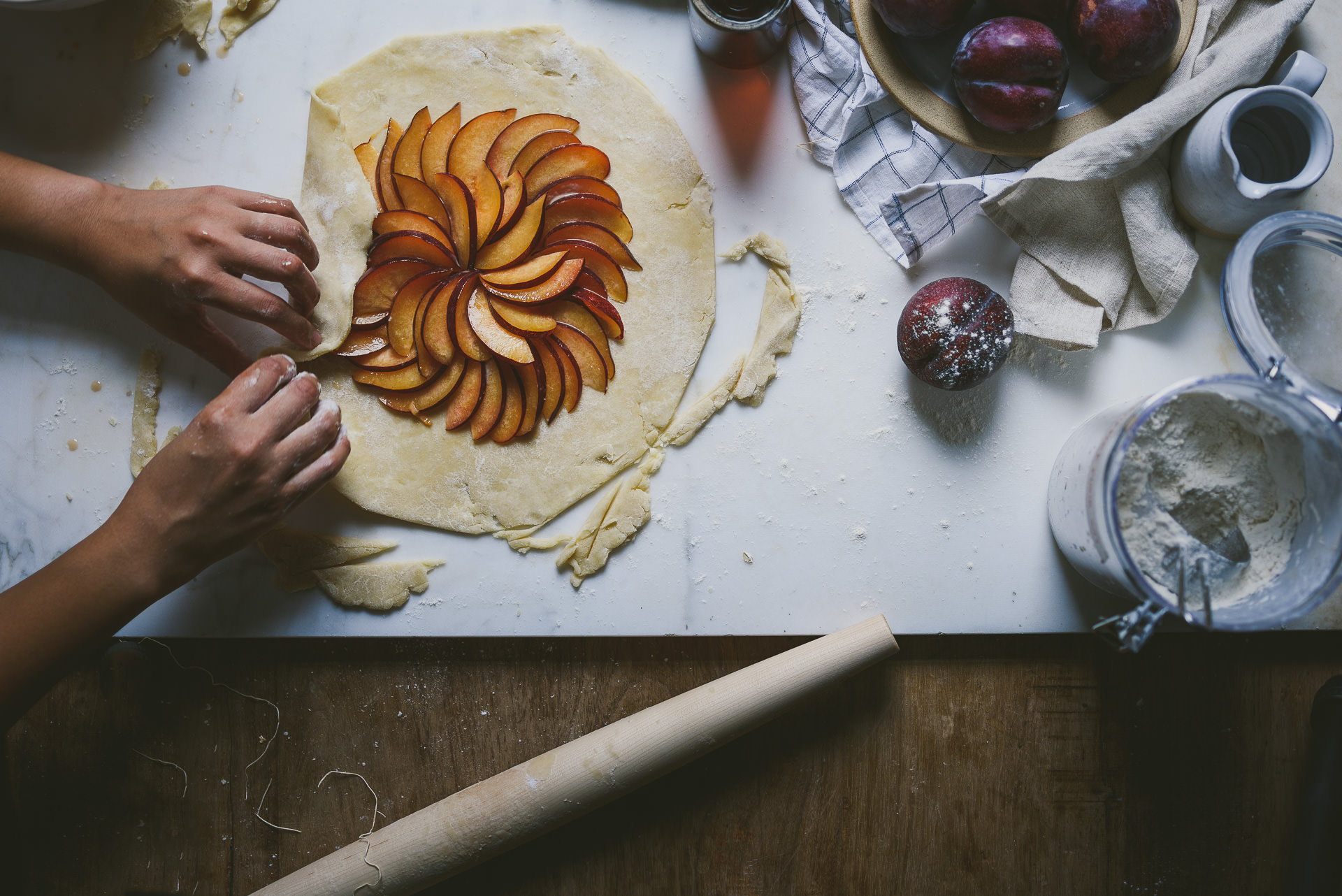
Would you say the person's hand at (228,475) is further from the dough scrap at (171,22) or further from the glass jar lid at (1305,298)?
the glass jar lid at (1305,298)

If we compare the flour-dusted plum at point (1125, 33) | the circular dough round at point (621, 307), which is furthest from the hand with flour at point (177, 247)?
the flour-dusted plum at point (1125, 33)

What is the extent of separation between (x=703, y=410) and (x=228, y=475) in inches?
37.9

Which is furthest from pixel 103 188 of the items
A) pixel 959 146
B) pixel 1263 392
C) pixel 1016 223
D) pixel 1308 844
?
pixel 1308 844

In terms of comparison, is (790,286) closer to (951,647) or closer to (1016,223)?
(1016,223)

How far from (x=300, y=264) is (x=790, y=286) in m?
1.02

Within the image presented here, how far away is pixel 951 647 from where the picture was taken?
1773 millimetres

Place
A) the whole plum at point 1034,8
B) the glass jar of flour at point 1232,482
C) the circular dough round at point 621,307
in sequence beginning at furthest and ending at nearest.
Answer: the circular dough round at point 621,307, the whole plum at point 1034,8, the glass jar of flour at point 1232,482

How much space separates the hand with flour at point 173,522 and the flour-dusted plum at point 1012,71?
1.45m

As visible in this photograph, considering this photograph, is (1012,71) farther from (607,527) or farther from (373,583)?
(373,583)

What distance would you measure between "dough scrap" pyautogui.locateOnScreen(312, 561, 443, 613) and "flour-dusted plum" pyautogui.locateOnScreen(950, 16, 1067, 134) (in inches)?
60.0

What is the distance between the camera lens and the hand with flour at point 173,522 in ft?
4.80

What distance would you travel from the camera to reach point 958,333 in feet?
5.11

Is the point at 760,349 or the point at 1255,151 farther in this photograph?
the point at 760,349

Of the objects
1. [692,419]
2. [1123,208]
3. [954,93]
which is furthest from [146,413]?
[1123,208]
